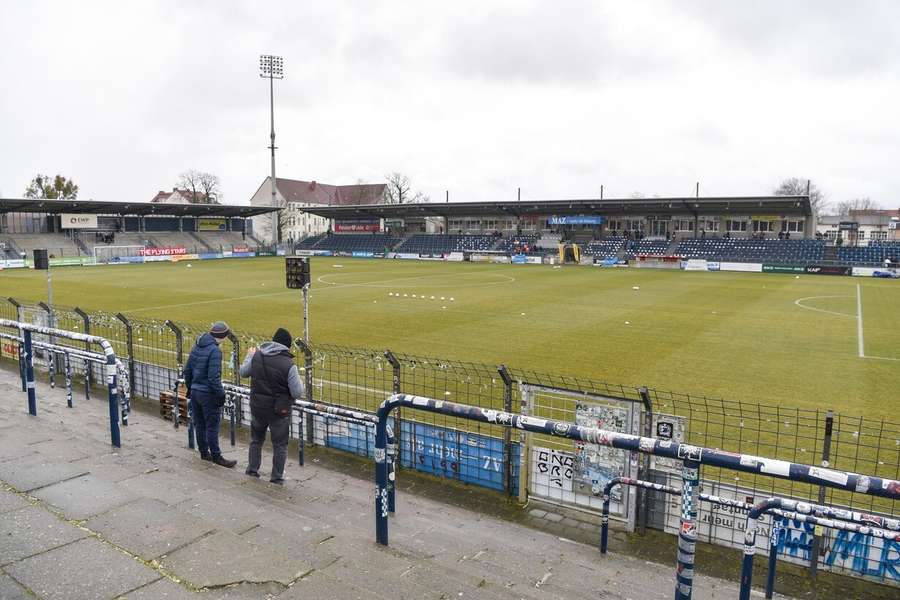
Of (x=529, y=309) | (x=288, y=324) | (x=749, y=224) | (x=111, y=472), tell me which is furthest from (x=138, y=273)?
(x=749, y=224)

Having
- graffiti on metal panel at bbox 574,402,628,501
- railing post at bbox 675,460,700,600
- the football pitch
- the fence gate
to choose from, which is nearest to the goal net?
the football pitch

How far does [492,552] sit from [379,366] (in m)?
10.7

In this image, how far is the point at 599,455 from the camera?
6.85 meters

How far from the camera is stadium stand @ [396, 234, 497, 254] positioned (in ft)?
254

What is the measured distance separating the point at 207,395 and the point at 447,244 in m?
73.0

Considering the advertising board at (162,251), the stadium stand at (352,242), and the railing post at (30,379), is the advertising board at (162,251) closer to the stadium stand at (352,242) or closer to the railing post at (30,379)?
the stadium stand at (352,242)

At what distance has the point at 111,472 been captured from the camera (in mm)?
6551

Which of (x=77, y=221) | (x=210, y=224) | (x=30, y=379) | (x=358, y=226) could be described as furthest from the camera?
(x=358, y=226)

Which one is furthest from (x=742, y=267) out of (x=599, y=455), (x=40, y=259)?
(x=40, y=259)

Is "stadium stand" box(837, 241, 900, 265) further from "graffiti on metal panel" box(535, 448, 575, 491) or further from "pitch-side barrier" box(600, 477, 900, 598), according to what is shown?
"pitch-side barrier" box(600, 477, 900, 598)

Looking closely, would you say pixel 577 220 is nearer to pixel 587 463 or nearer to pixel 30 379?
pixel 587 463

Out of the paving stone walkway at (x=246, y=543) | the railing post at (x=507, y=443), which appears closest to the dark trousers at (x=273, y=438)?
the paving stone walkway at (x=246, y=543)

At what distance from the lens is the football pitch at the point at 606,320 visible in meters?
15.7

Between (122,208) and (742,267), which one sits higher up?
(122,208)
